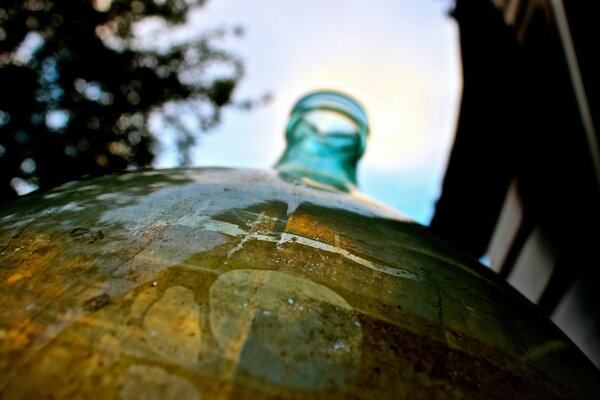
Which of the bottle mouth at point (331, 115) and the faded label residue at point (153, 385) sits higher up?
the bottle mouth at point (331, 115)

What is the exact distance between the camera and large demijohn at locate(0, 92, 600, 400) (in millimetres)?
480

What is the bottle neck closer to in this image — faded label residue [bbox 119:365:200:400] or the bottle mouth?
the bottle mouth

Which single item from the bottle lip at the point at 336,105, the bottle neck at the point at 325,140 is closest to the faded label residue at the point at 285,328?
the bottle neck at the point at 325,140

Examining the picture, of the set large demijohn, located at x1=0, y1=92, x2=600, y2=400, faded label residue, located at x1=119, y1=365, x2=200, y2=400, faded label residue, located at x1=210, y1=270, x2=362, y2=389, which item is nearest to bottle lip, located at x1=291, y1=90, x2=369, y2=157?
large demijohn, located at x1=0, y1=92, x2=600, y2=400

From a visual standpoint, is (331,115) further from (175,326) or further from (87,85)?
(87,85)

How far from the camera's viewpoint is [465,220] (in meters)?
2.18

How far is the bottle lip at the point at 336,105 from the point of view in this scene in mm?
2108

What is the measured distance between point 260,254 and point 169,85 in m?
6.96

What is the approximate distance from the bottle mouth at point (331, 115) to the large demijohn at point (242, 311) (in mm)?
1122

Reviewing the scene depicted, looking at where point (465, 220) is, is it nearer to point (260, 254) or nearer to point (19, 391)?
point (260, 254)

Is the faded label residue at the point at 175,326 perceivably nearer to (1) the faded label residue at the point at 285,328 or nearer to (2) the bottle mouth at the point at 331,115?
(1) the faded label residue at the point at 285,328

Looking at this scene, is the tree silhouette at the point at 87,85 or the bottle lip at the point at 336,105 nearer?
the bottle lip at the point at 336,105

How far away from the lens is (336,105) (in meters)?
2.11

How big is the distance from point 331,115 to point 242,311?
5.49ft
